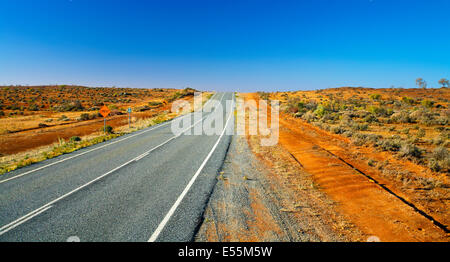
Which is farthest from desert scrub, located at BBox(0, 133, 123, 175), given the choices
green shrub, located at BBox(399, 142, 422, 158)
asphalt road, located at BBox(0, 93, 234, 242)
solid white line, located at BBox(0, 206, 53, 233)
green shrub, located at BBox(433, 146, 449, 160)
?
green shrub, located at BBox(433, 146, 449, 160)

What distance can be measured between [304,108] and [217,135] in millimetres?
17112

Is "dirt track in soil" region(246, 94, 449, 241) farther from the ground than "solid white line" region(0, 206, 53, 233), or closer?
farther from the ground

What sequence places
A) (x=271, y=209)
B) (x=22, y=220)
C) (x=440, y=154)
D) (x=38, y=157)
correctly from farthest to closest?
(x=38, y=157)
(x=440, y=154)
(x=271, y=209)
(x=22, y=220)

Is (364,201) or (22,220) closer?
(22,220)

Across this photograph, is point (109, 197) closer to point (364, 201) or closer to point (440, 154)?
point (364, 201)

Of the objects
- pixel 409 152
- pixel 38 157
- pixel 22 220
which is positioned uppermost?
pixel 409 152

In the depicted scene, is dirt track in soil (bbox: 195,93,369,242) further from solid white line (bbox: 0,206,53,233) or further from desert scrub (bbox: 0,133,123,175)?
desert scrub (bbox: 0,133,123,175)

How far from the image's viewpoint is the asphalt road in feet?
15.7

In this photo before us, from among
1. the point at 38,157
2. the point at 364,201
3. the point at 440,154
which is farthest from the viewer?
the point at 38,157

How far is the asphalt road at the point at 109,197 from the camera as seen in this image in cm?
478

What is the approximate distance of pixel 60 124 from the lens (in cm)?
2789

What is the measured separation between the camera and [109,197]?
6.48m

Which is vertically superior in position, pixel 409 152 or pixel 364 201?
pixel 409 152

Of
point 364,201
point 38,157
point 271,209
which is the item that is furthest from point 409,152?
point 38,157
